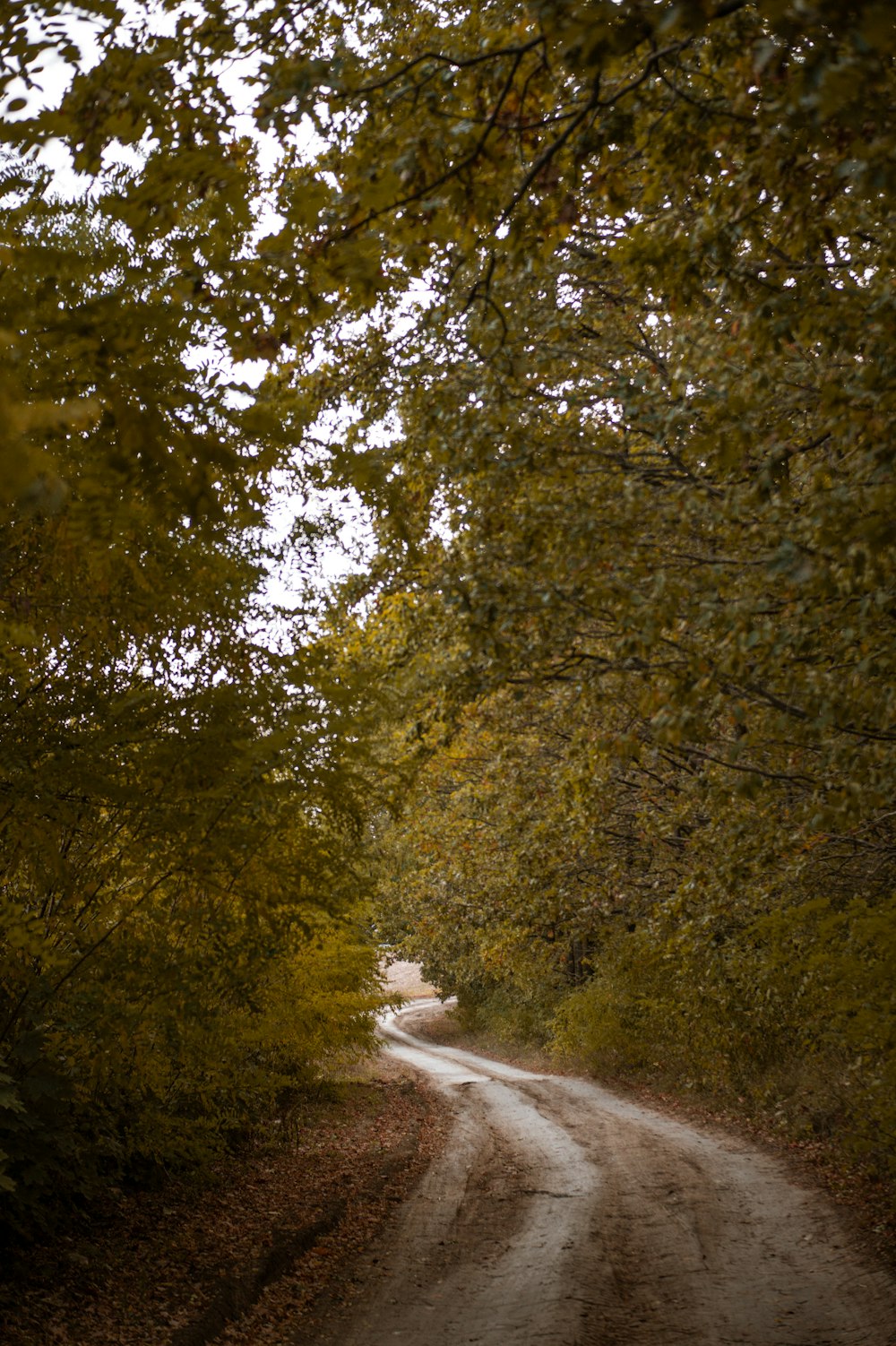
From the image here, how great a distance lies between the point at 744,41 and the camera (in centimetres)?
448

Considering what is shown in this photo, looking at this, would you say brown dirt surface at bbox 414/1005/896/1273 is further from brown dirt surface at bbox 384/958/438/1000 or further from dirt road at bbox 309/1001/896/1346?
brown dirt surface at bbox 384/958/438/1000

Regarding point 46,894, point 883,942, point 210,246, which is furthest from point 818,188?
point 46,894

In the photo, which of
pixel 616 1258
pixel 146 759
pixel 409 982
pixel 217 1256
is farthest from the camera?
pixel 409 982

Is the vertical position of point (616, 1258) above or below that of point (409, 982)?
above

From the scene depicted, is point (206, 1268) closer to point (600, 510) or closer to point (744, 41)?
point (600, 510)

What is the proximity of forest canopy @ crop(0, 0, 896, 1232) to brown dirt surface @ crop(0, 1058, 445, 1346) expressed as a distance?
76 centimetres

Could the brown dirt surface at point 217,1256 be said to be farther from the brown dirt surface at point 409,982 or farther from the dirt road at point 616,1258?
the brown dirt surface at point 409,982

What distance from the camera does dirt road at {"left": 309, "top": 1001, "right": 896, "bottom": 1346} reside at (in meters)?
6.78

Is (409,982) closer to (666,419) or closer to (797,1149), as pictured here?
(797,1149)

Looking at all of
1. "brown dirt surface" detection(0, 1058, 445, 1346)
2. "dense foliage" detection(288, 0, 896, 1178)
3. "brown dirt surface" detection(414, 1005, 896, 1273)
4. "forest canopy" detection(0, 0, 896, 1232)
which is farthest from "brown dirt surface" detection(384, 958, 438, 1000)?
"forest canopy" detection(0, 0, 896, 1232)

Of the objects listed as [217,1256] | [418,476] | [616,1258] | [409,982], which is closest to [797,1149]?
[616,1258]

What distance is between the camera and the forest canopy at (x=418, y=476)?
155 inches

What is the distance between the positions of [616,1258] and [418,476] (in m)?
6.39

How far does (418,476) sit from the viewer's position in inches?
332
